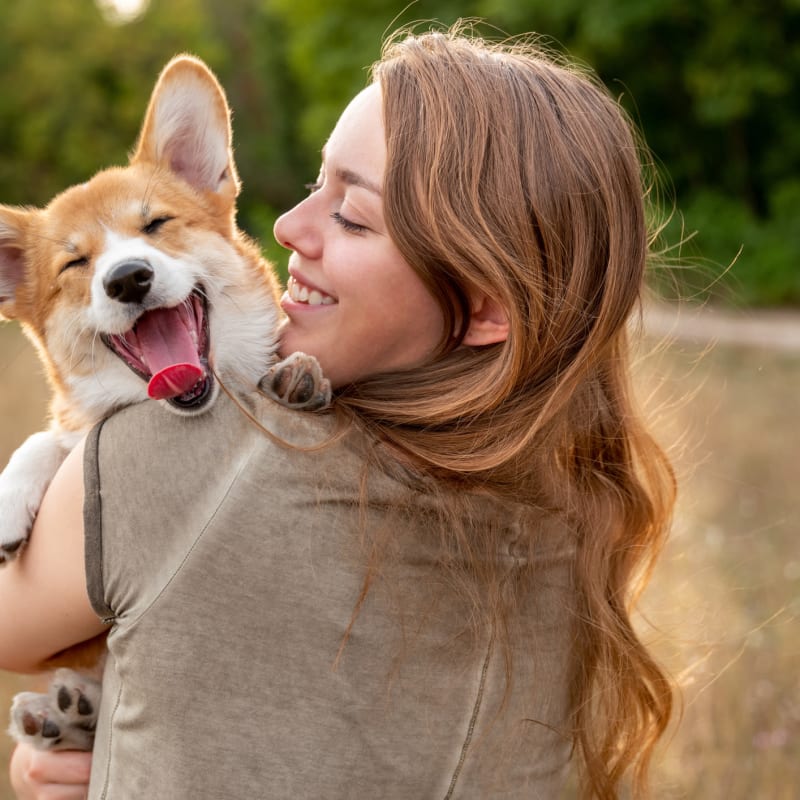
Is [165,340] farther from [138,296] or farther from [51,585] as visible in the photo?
[51,585]

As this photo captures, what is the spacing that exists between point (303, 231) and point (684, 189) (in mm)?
20075

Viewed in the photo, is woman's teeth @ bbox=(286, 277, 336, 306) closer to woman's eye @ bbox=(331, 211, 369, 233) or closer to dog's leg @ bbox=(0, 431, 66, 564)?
woman's eye @ bbox=(331, 211, 369, 233)

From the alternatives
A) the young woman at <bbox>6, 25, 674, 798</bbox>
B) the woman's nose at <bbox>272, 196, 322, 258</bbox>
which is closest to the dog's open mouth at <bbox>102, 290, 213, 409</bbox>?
the young woman at <bbox>6, 25, 674, 798</bbox>

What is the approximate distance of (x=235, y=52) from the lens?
113 ft

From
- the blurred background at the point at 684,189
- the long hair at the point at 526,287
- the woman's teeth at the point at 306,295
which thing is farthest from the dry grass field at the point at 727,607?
the woman's teeth at the point at 306,295

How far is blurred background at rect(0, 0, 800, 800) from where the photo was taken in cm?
345

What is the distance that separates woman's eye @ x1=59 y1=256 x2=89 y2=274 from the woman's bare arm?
881mm

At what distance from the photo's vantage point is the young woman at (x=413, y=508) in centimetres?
166

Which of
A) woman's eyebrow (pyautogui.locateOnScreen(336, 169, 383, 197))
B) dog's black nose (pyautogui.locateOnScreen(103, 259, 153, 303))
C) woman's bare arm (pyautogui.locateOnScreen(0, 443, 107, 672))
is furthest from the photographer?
dog's black nose (pyautogui.locateOnScreen(103, 259, 153, 303))

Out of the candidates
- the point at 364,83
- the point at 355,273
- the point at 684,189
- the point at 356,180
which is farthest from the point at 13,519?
the point at 684,189

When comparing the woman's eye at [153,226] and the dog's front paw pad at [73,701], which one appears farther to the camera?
the woman's eye at [153,226]

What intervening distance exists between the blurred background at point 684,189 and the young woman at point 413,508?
484 millimetres

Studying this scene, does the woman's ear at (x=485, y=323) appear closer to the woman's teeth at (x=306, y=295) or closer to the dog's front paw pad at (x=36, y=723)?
the woman's teeth at (x=306, y=295)

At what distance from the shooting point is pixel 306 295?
7.58 feet
